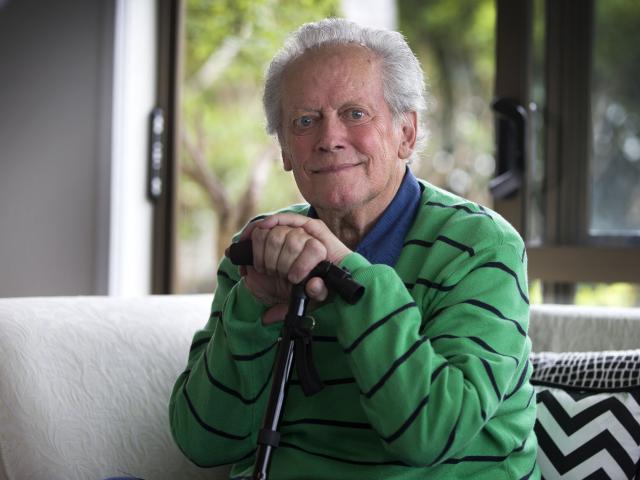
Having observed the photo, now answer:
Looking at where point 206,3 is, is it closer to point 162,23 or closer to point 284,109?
point 162,23

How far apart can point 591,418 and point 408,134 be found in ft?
1.88

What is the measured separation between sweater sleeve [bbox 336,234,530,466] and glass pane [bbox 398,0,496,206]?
3958 mm

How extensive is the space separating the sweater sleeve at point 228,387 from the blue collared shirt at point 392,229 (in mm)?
194

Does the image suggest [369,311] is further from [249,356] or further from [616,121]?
[616,121]

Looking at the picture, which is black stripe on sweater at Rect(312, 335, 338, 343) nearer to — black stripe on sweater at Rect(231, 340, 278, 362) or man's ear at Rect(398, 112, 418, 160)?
black stripe on sweater at Rect(231, 340, 278, 362)

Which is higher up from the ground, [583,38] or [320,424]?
[583,38]

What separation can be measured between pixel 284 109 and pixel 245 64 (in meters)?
3.68

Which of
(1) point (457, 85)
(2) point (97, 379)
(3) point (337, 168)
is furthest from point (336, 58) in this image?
(1) point (457, 85)

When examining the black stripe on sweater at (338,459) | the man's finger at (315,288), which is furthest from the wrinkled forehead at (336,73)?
the black stripe on sweater at (338,459)

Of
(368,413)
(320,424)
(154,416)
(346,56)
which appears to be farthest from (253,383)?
(346,56)

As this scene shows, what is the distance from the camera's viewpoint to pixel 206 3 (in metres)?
4.55

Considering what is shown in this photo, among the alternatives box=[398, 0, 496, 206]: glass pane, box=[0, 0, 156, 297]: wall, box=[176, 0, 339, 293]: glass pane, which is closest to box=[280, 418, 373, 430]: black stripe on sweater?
box=[0, 0, 156, 297]: wall

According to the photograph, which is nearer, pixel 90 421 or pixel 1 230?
pixel 90 421

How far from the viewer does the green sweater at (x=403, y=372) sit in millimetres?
1077
